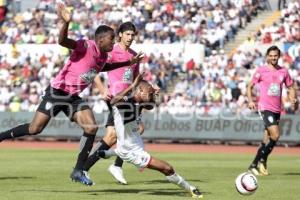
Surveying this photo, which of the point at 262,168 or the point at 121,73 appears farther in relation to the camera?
the point at 262,168

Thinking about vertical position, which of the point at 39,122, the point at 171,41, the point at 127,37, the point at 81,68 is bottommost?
the point at 39,122

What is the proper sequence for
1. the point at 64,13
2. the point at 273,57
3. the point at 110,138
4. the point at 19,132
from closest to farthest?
the point at 64,13 < the point at 19,132 < the point at 110,138 < the point at 273,57

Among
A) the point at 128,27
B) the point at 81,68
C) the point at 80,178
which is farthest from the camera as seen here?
the point at 128,27

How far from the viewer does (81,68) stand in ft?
46.5

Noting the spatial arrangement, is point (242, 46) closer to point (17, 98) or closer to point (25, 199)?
point (17, 98)

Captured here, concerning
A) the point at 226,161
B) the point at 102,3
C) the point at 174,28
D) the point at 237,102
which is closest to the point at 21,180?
the point at 226,161

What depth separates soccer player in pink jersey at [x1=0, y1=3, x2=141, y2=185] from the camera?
1406 cm

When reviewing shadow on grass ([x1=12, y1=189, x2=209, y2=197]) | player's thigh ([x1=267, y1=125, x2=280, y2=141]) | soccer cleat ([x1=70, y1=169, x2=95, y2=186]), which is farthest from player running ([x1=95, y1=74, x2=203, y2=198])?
→ player's thigh ([x1=267, y1=125, x2=280, y2=141])

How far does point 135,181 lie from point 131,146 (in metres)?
3.25

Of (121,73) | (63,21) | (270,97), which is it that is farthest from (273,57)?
(63,21)

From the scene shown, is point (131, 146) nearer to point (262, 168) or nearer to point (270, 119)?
point (262, 168)

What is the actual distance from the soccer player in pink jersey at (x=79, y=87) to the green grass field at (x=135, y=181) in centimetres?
76

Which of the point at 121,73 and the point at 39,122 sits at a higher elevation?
the point at 121,73

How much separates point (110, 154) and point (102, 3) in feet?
96.1
